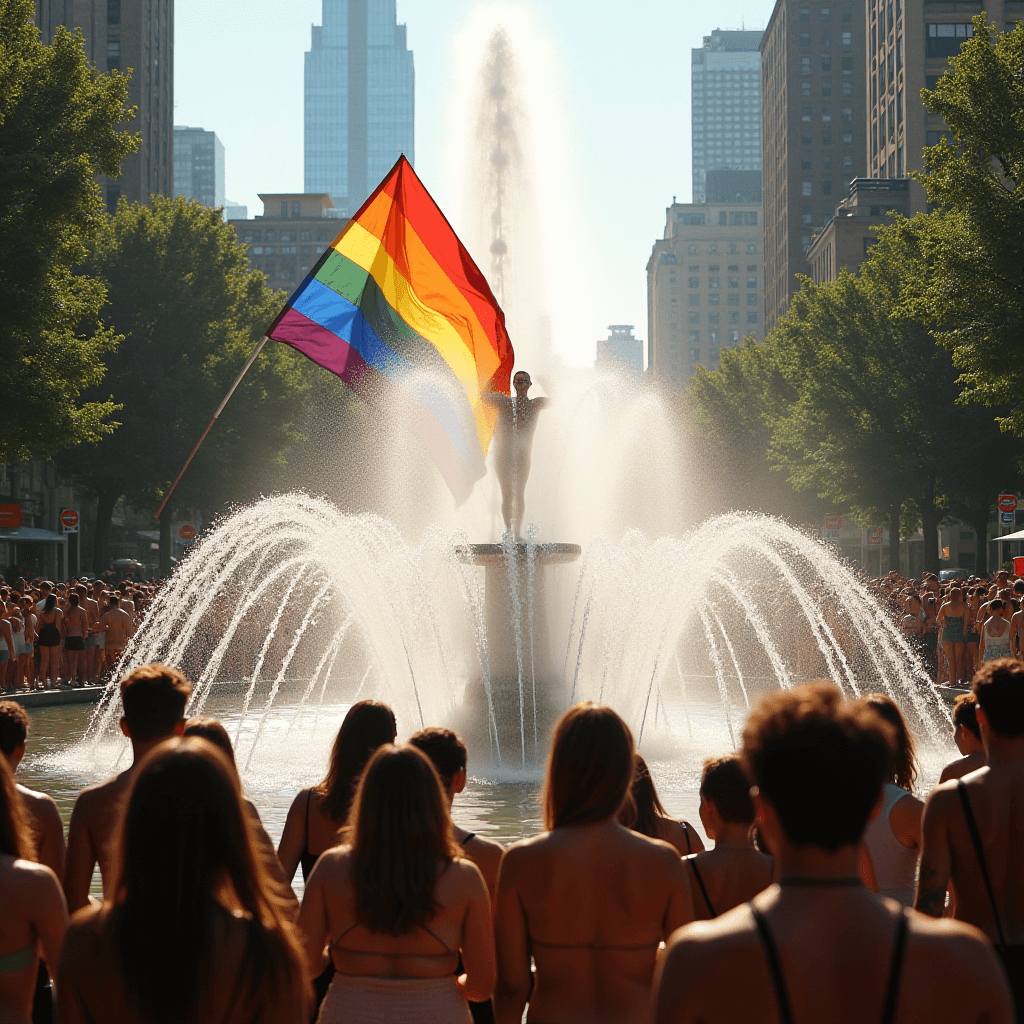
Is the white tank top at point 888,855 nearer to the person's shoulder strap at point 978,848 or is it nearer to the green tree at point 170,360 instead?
the person's shoulder strap at point 978,848

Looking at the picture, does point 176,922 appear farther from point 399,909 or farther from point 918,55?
point 918,55

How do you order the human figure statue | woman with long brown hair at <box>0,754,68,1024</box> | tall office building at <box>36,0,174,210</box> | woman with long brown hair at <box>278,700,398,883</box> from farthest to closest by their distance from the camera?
tall office building at <box>36,0,174,210</box> < the human figure statue < woman with long brown hair at <box>278,700,398,883</box> < woman with long brown hair at <box>0,754,68,1024</box>

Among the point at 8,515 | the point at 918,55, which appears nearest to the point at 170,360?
the point at 8,515

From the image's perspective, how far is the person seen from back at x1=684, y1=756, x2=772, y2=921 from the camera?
13.6ft

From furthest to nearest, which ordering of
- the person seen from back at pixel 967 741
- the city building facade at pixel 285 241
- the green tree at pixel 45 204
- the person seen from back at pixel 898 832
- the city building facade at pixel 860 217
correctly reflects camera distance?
the city building facade at pixel 285 241 < the city building facade at pixel 860 217 < the green tree at pixel 45 204 < the person seen from back at pixel 967 741 < the person seen from back at pixel 898 832

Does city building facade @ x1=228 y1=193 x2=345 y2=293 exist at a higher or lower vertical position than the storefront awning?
higher

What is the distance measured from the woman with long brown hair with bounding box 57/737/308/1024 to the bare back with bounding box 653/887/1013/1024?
849 mm

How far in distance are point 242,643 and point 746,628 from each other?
11.5m

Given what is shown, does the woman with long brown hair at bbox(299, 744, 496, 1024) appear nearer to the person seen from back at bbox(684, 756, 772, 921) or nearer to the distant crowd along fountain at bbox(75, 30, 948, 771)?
the person seen from back at bbox(684, 756, 772, 921)

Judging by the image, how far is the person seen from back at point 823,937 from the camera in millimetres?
2137

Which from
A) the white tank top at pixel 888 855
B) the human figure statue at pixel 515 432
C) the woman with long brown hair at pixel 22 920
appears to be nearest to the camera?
the woman with long brown hair at pixel 22 920

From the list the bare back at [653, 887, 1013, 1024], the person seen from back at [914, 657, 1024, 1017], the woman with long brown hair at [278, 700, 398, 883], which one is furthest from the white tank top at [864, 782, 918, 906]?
the bare back at [653, 887, 1013, 1024]

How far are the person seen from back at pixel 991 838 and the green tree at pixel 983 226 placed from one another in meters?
20.3

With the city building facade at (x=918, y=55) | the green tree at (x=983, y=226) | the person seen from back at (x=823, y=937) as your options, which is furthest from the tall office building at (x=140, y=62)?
the person seen from back at (x=823, y=937)
